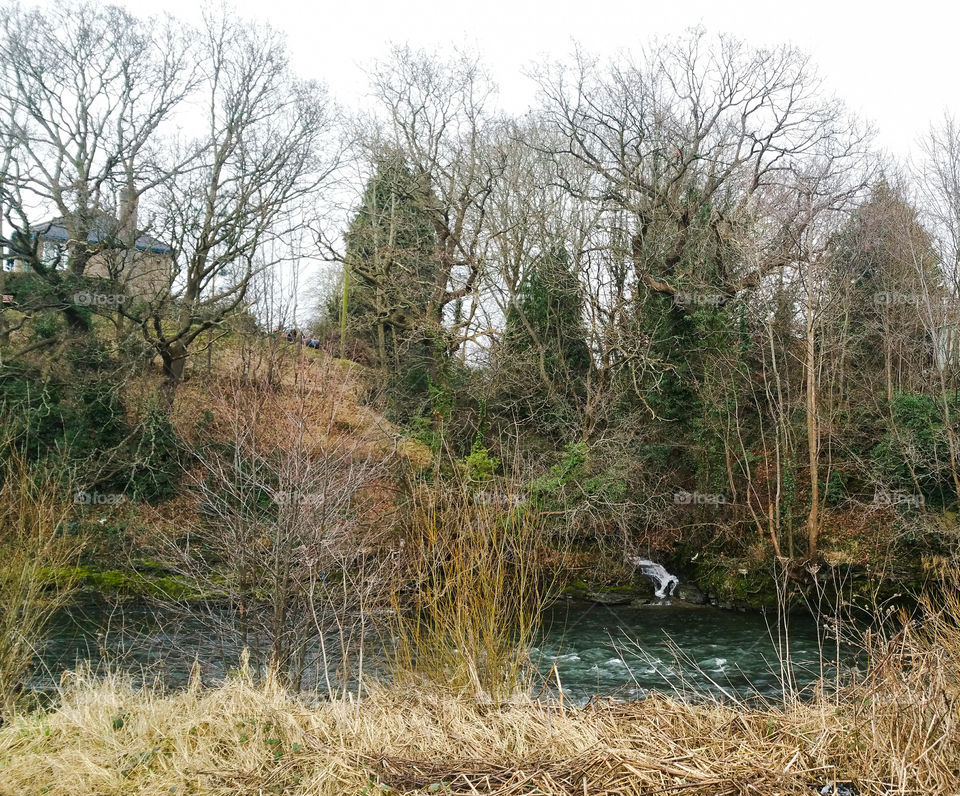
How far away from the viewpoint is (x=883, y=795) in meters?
3.26

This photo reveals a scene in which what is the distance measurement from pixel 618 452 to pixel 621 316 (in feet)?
18.3

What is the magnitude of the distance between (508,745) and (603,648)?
33.9 feet

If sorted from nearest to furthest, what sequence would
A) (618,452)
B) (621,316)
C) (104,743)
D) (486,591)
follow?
(104,743)
(486,591)
(618,452)
(621,316)

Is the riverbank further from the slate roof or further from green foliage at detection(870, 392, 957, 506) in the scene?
the slate roof

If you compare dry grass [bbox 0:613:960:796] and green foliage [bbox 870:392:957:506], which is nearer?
dry grass [bbox 0:613:960:796]

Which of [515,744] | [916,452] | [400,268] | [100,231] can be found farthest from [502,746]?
[400,268]

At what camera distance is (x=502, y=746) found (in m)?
4.16

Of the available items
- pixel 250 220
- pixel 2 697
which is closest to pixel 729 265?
pixel 250 220

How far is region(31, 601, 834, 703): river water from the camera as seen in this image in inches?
416

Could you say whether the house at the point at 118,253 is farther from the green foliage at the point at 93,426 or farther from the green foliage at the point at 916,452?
the green foliage at the point at 916,452

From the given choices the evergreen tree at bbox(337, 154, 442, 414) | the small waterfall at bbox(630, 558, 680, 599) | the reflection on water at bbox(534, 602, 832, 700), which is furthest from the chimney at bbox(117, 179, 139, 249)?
the small waterfall at bbox(630, 558, 680, 599)

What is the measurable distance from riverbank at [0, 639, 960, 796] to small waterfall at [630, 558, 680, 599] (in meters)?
14.3

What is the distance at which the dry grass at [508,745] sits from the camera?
3535 millimetres

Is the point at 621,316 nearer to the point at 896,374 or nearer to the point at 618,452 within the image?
the point at 618,452
